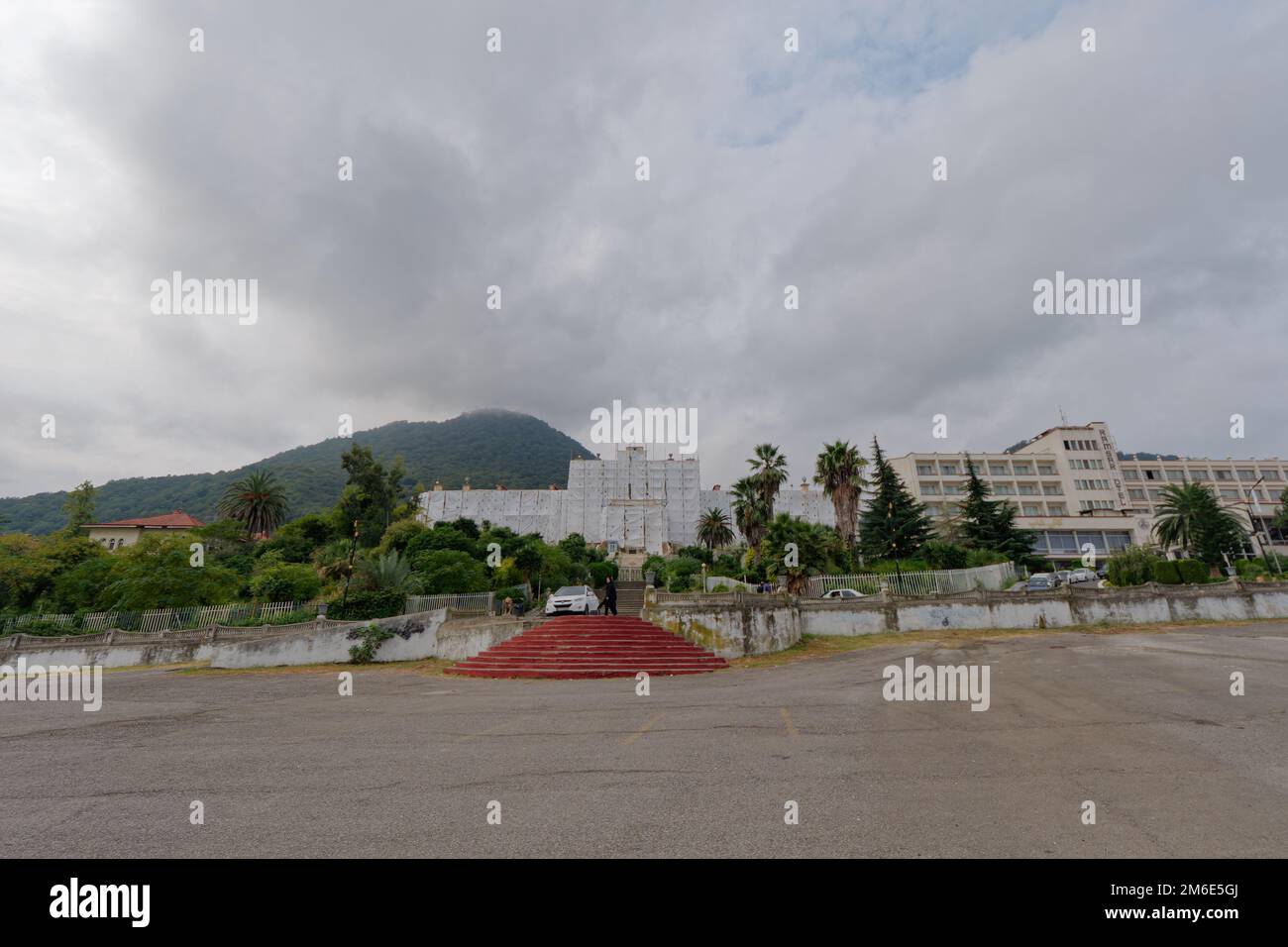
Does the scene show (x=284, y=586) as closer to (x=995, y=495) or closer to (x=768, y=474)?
(x=768, y=474)

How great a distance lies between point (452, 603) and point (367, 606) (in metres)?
4.48

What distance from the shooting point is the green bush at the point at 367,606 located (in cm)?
2366

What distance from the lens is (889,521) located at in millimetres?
43688

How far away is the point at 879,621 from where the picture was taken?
2133cm

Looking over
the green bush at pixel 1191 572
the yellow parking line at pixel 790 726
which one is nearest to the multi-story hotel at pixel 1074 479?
the green bush at pixel 1191 572

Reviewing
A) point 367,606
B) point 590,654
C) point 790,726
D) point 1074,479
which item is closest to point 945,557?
point 590,654

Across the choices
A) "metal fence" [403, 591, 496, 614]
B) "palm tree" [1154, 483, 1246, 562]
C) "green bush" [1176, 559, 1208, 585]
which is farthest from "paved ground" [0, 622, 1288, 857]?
"palm tree" [1154, 483, 1246, 562]

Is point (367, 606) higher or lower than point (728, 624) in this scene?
lower

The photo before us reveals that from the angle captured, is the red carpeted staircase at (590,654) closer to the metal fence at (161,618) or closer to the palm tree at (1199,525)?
the metal fence at (161,618)
